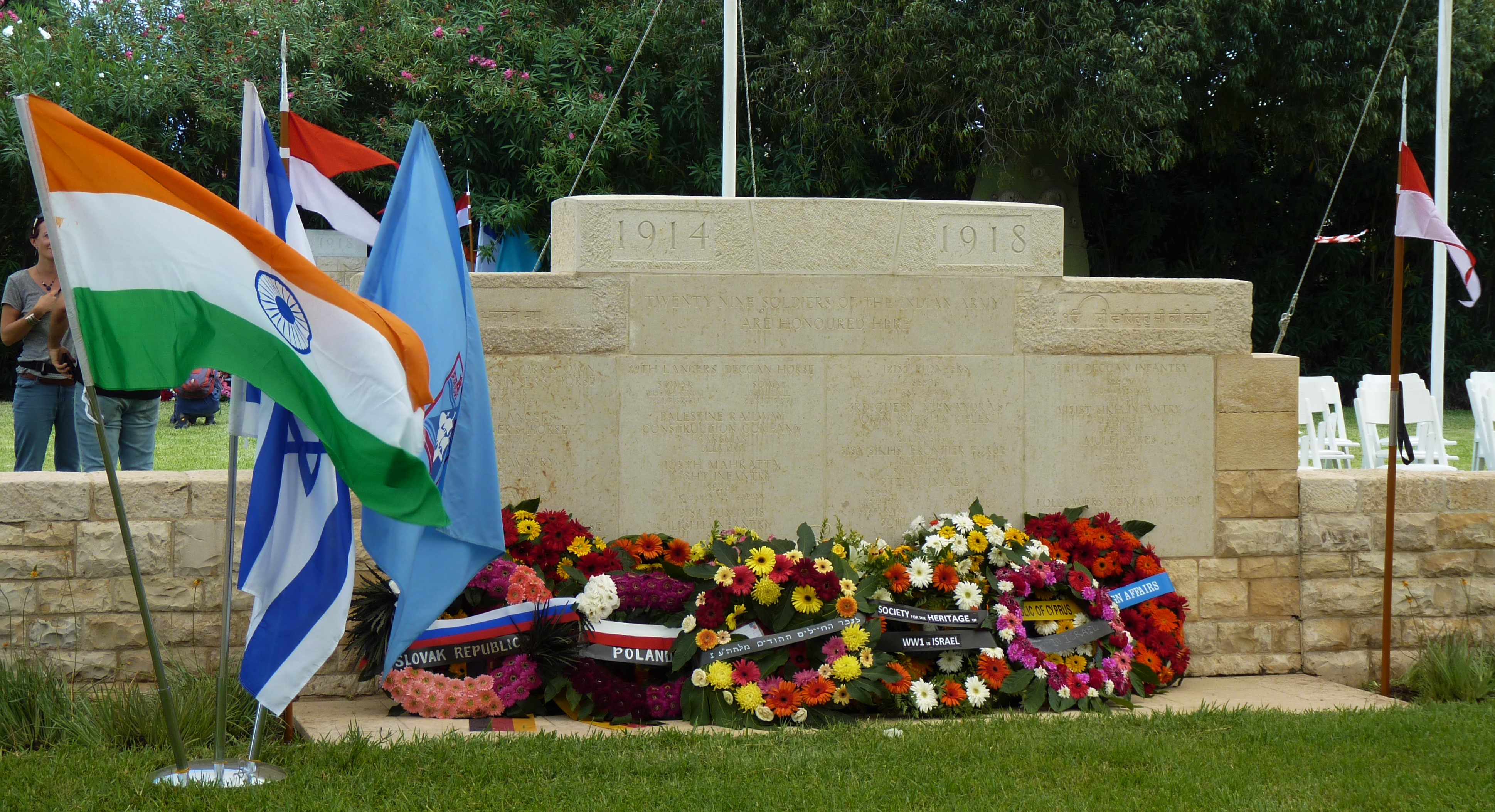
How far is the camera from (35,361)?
628 cm

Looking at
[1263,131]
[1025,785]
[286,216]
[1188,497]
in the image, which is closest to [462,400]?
[286,216]

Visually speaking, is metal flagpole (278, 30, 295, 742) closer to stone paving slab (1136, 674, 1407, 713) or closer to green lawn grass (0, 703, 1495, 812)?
green lawn grass (0, 703, 1495, 812)

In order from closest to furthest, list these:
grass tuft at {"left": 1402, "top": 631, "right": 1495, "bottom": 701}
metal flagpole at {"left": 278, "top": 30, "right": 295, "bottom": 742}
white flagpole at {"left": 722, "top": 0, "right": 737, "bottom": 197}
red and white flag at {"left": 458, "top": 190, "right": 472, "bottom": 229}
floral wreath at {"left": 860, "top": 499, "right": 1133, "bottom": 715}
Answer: metal flagpole at {"left": 278, "top": 30, "right": 295, "bottom": 742}
floral wreath at {"left": 860, "top": 499, "right": 1133, "bottom": 715}
grass tuft at {"left": 1402, "top": 631, "right": 1495, "bottom": 701}
white flagpole at {"left": 722, "top": 0, "right": 737, "bottom": 197}
red and white flag at {"left": 458, "top": 190, "right": 472, "bottom": 229}

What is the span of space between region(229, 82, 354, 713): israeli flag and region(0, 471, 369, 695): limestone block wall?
1.50m

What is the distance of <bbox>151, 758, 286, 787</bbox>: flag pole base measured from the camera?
13.1 ft

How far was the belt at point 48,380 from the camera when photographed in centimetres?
628

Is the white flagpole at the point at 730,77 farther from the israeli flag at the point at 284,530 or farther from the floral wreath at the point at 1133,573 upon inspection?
the israeli flag at the point at 284,530

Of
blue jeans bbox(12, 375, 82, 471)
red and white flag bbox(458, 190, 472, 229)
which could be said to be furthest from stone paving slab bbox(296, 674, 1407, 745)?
red and white flag bbox(458, 190, 472, 229)

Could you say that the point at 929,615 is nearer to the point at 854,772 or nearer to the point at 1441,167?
the point at 854,772

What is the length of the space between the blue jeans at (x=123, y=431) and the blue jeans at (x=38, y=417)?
0.06 metres

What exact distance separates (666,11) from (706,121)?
1633mm

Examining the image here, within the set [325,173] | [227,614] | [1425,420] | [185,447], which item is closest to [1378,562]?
[1425,420]

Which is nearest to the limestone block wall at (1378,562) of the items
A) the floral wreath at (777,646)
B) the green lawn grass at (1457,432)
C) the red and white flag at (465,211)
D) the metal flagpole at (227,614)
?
the floral wreath at (777,646)

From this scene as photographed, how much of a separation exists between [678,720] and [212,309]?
2659 millimetres
